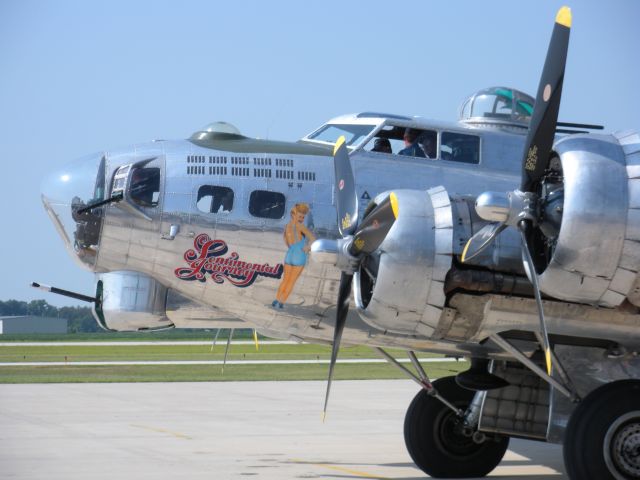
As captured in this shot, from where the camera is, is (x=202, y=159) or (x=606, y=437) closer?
(x=606, y=437)

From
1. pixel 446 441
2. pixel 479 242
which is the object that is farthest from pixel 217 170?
pixel 446 441

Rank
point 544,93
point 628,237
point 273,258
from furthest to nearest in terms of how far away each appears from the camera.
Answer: point 273,258, point 544,93, point 628,237

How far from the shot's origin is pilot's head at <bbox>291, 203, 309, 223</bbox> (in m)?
13.2

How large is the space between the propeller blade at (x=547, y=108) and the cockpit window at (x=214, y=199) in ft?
13.0

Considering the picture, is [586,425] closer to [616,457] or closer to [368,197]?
[616,457]

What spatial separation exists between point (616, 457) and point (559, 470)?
4231 mm

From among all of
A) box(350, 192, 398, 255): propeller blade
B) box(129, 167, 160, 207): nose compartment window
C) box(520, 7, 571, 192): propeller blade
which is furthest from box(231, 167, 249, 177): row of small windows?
box(520, 7, 571, 192): propeller blade

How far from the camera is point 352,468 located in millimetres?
14312

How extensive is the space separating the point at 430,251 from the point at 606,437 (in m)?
2.66

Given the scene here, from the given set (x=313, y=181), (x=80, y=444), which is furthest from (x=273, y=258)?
(x=80, y=444)

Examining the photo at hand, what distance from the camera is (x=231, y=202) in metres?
13.2

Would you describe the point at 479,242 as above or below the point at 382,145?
below

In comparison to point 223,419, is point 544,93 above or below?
above

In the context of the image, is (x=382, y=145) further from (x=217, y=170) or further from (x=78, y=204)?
(x=78, y=204)
